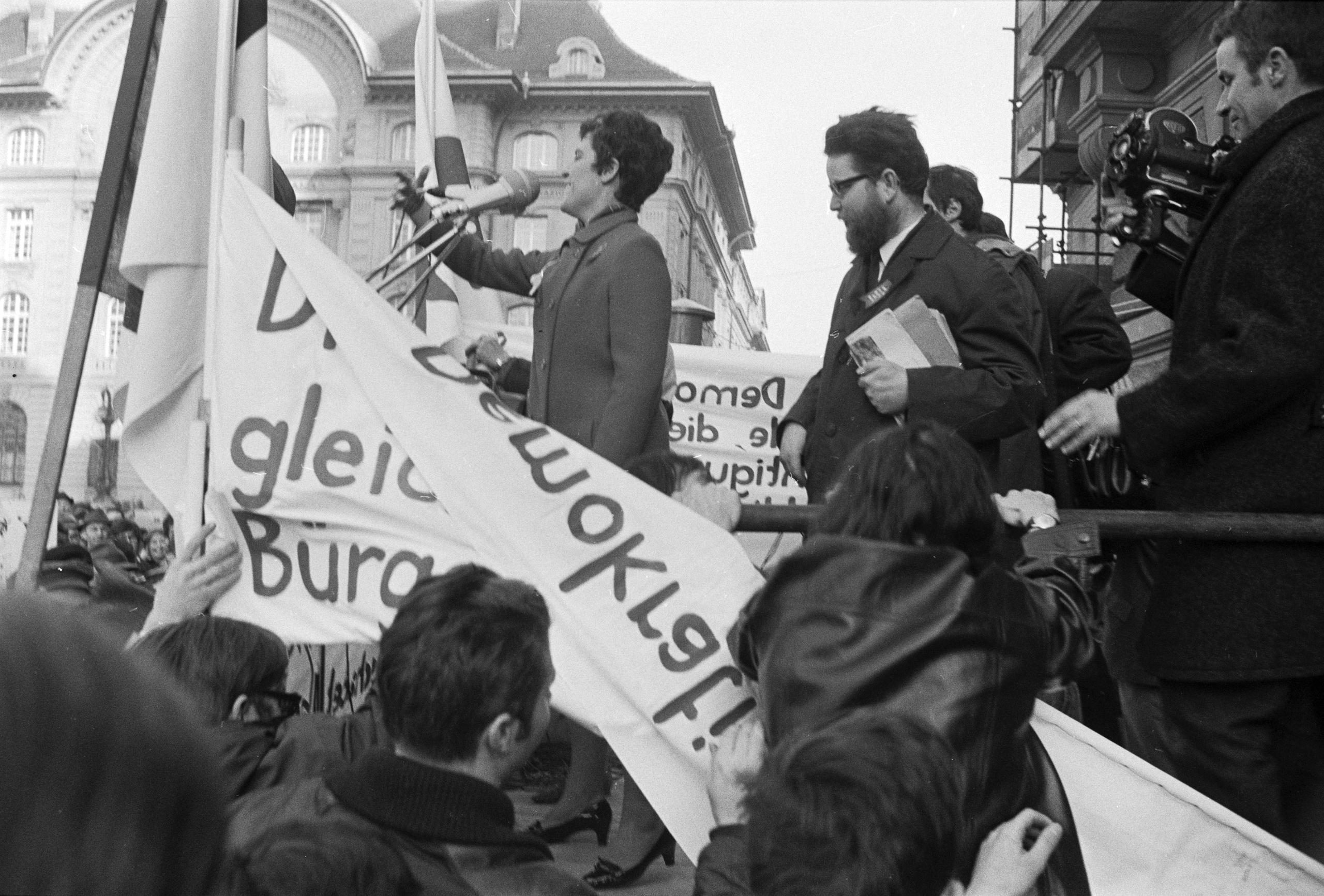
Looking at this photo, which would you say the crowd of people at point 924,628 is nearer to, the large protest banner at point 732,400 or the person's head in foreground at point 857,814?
the person's head in foreground at point 857,814

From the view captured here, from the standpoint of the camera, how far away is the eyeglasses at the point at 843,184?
375 centimetres

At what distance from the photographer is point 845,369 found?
366 cm

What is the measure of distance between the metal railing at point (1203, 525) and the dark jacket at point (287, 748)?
93 cm

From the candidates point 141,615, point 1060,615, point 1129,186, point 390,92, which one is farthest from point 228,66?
point 390,92

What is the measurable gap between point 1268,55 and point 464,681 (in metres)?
1.89

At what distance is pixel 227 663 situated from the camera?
276cm

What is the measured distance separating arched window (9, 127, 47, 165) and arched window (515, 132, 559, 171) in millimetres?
18281

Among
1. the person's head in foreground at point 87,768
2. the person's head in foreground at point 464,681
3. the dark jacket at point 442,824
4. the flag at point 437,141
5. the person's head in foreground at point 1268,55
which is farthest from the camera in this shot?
the flag at point 437,141

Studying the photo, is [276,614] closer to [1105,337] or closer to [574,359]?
[574,359]

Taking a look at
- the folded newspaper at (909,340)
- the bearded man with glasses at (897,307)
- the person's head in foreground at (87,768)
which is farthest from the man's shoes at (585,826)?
the person's head in foreground at (87,768)

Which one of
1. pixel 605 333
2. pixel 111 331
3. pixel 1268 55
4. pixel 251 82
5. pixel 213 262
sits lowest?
pixel 605 333

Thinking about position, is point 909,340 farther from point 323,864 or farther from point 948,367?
point 323,864

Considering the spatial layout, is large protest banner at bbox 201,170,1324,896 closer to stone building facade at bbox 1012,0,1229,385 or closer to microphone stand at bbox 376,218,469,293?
microphone stand at bbox 376,218,469,293

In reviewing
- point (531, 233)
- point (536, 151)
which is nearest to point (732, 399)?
point (531, 233)
